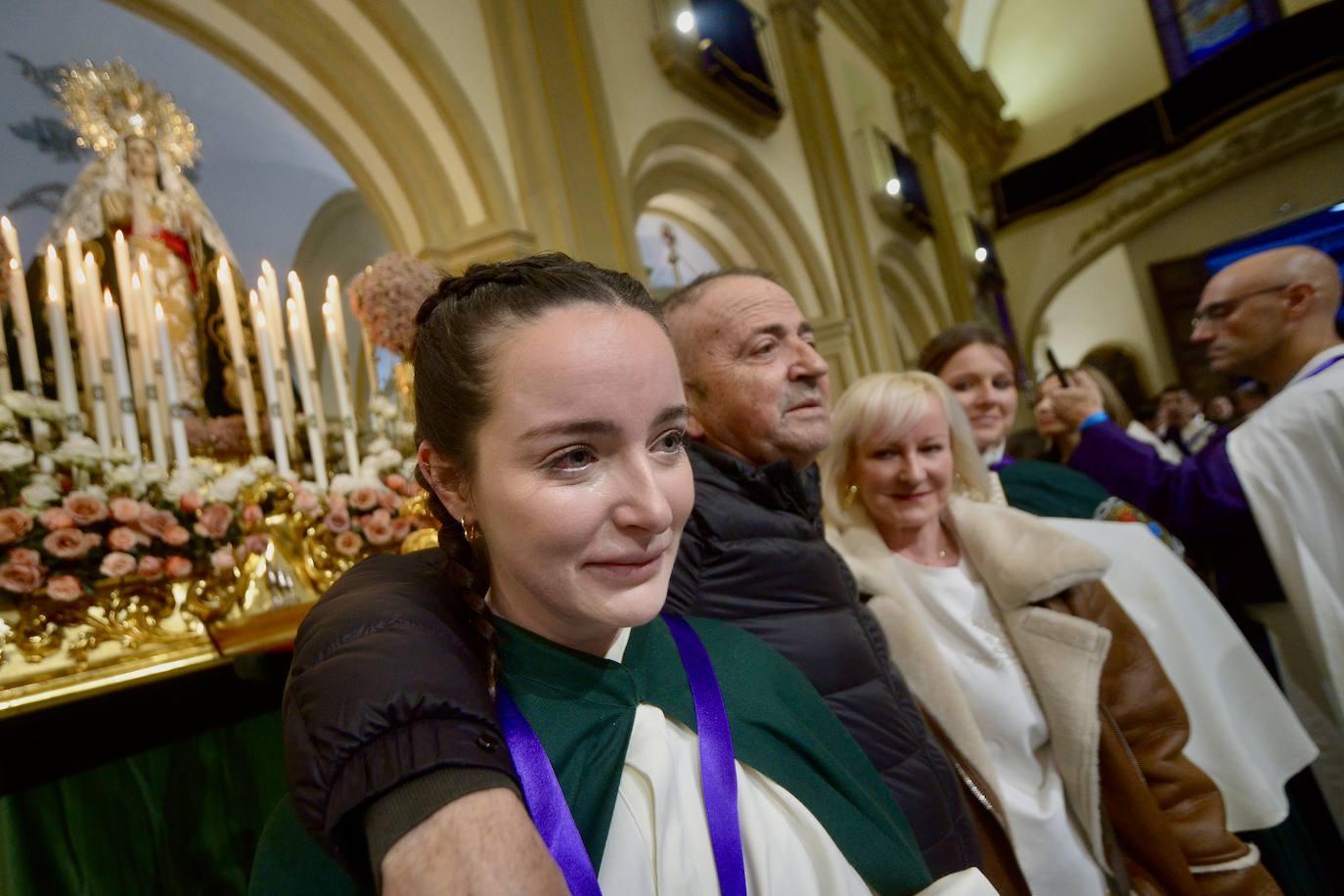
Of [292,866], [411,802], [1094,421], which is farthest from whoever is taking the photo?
[1094,421]

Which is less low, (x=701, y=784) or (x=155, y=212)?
(x=155, y=212)

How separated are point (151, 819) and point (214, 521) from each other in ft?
1.97

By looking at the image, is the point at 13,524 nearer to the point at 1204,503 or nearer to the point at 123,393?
the point at 123,393

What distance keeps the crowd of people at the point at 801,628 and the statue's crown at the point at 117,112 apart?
2.80 m

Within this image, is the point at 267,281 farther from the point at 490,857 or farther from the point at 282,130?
the point at 282,130

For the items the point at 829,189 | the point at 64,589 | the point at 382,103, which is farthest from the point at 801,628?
the point at 829,189

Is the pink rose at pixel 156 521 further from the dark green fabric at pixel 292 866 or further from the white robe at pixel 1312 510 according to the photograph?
the white robe at pixel 1312 510

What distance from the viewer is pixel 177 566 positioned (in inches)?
59.6

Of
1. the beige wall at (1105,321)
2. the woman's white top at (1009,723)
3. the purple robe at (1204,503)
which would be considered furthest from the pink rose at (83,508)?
the beige wall at (1105,321)

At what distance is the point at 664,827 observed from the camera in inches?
29.6

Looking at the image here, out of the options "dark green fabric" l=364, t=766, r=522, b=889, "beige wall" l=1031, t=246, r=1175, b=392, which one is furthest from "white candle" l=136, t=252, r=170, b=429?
"beige wall" l=1031, t=246, r=1175, b=392

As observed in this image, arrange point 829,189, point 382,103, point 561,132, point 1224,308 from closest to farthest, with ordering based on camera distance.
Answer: point 1224,308 < point 382,103 < point 561,132 < point 829,189

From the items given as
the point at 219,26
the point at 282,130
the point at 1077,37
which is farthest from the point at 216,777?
the point at 1077,37

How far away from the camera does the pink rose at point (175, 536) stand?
1502 millimetres
